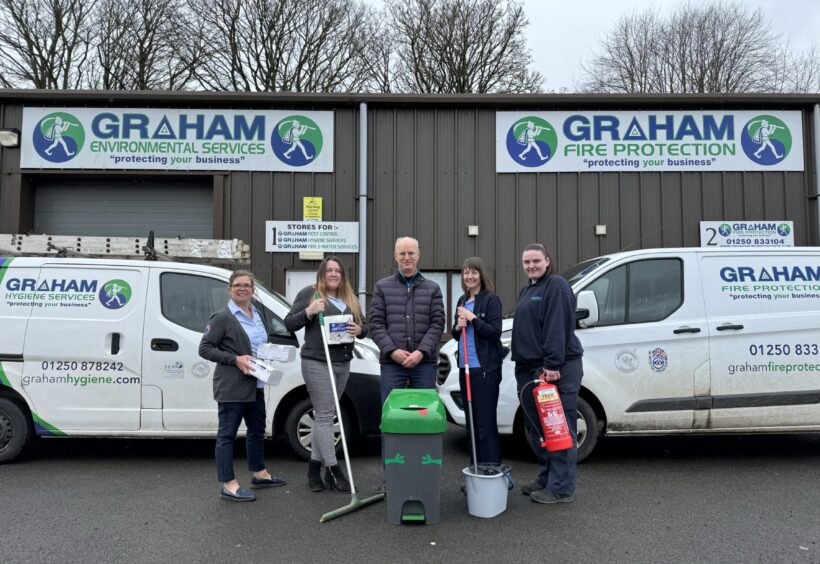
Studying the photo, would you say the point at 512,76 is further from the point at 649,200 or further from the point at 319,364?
the point at 319,364

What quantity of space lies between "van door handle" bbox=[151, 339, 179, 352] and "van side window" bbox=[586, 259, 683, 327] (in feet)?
12.1

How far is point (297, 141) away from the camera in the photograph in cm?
1072

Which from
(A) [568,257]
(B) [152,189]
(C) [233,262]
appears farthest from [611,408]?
(B) [152,189]

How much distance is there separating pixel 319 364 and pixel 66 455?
3064mm

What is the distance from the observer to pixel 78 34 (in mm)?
18031

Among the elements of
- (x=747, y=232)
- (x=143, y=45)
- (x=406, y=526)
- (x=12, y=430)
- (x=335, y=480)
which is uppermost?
(x=143, y=45)

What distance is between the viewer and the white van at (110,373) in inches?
205

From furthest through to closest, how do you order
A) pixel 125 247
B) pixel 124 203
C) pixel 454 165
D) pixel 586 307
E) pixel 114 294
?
pixel 124 203 < pixel 454 165 < pixel 125 247 < pixel 114 294 < pixel 586 307

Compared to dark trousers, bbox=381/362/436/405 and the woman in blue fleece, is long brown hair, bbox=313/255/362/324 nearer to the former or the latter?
dark trousers, bbox=381/362/436/405

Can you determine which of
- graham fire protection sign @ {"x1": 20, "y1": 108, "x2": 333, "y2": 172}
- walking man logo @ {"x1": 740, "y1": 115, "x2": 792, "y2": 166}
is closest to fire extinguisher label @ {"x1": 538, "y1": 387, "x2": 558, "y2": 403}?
graham fire protection sign @ {"x1": 20, "y1": 108, "x2": 333, "y2": 172}

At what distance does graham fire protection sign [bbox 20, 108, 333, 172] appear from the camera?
10.6 m

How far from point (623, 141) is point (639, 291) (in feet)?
20.3

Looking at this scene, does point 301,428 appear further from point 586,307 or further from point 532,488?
point 586,307

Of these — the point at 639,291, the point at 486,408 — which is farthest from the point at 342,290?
the point at 639,291
